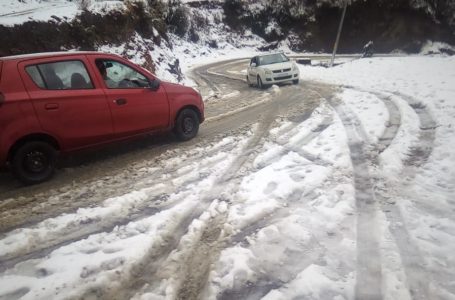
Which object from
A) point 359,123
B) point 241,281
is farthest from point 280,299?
point 359,123

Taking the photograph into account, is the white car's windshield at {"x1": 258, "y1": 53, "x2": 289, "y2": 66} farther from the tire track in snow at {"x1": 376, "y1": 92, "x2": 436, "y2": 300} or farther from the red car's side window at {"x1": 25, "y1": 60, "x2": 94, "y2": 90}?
the red car's side window at {"x1": 25, "y1": 60, "x2": 94, "y2": 90}

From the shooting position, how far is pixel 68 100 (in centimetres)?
541

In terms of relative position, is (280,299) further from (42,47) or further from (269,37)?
(269,37)

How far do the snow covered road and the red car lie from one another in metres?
0.47

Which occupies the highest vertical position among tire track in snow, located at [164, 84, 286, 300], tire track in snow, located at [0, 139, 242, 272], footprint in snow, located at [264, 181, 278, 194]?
tire track in snow, located at [0, 139, 242, 272]

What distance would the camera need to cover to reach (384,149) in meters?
6.00

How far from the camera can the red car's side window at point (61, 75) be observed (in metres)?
5.24

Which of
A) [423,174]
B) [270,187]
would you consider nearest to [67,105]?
[270,187]

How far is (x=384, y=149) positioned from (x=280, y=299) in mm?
3919

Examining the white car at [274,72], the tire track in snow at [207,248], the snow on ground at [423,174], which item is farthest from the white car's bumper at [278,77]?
the tire track in snow at [207,248]

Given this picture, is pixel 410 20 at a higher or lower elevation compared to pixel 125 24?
lower

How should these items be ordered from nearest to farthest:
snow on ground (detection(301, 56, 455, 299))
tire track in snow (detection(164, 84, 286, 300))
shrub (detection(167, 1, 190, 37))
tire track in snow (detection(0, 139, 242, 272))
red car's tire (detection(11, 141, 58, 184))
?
1. tire track in snow (detection(164, 84, 286, 300))
2. snow on ground (detection(301, 56, 455, 299))
3. tire track in snow (detection(0, 139, 242, 272))
4. red car's tire (detection(11, 141, 58, 184))
5. shrub (detection(167, 1, 190, 37))

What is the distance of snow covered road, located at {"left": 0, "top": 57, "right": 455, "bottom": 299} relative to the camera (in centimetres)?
314

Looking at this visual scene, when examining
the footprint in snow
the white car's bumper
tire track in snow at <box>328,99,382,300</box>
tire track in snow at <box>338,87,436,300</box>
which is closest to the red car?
the footprint in snow
